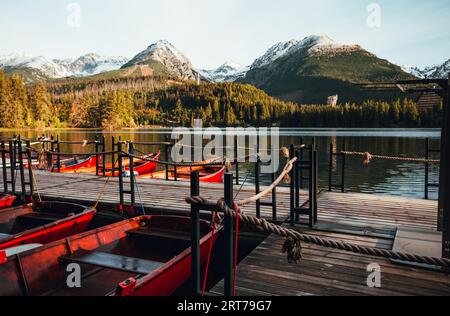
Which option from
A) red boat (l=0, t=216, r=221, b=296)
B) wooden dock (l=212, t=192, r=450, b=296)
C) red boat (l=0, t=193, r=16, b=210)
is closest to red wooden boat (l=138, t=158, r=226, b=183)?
red boat (l=0, t=193, r=16, b=210)

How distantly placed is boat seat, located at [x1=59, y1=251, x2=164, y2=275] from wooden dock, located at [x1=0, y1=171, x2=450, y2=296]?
1509 mm

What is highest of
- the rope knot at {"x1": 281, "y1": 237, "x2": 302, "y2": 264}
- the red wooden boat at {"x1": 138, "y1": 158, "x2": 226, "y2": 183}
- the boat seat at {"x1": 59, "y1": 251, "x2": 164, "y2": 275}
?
the rope knot at {"x1": 281, "y1": 237, "x2": 302, "y2": 264}

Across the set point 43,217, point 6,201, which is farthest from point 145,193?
point 6,201

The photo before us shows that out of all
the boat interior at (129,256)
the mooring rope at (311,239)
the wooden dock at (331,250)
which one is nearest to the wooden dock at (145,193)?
the wooden dock at (331,250)

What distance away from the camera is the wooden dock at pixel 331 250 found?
4.31 metres

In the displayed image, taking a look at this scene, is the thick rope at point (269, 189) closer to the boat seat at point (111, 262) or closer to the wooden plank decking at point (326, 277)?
the wooden plank decking at point (326, 277)

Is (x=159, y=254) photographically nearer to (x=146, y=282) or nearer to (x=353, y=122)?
(x=146, y=282)

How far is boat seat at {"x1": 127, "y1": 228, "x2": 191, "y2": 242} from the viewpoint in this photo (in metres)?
6.74

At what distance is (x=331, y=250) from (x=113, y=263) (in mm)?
3579

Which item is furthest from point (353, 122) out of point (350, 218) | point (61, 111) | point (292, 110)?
point (350, 218)

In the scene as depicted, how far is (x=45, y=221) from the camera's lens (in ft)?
27.3

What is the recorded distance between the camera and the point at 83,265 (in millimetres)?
5926

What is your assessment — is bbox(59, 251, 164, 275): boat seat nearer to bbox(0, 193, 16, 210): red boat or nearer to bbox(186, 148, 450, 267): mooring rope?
bbox(186, 148, 450, 267): mooring rope

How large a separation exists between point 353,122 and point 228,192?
427 ft
